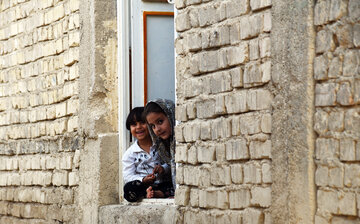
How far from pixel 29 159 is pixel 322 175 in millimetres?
4237

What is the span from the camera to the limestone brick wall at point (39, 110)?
7.43m

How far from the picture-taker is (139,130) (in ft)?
22.1

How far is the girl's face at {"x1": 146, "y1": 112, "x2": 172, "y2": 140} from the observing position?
6527 millimetres

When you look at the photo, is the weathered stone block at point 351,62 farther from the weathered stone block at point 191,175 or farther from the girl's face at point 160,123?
the girl's face at point 160,123

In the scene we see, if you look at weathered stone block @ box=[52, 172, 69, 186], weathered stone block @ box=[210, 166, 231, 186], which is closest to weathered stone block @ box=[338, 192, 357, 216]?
weathered stone block @ box=[210, 166, 231, 186]

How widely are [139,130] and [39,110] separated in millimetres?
1536

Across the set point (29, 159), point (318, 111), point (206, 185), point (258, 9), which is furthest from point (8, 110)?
point (318, 111)

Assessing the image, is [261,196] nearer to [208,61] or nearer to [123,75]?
[208,61]

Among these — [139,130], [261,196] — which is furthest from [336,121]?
[139,130]

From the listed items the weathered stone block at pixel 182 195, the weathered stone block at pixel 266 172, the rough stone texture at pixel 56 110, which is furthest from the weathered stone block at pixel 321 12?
the rough stone texture at pixel 56 110

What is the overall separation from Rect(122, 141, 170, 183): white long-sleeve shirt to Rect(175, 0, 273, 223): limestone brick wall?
91 centimetres

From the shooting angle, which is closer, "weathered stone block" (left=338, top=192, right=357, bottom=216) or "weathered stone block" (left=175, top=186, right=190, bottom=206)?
"weathered stone block" (left=338, top=192, right=357, bottom=216)

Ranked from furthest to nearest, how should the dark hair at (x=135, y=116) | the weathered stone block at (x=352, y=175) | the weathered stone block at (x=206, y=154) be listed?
the dark hair at (x=135, y=116) → the weathered stone block at (x=206, y=154) → the weathered stone block at (x=352, y=175)

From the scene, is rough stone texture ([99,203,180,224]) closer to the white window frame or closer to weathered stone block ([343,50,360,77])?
the white window frame
